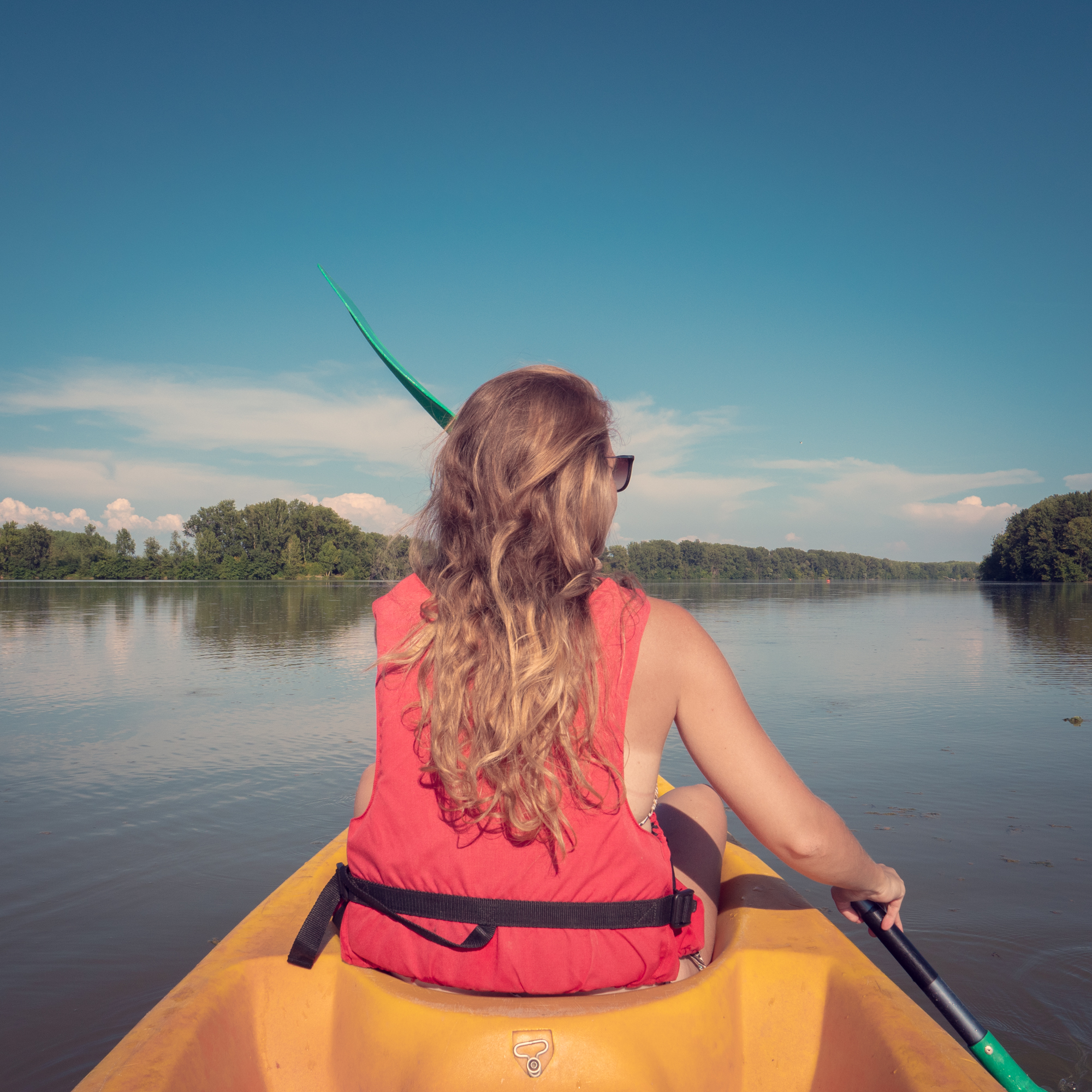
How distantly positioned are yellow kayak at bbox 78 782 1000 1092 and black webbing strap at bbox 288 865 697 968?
0.12 m

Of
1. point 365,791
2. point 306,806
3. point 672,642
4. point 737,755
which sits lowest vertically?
point 306,806

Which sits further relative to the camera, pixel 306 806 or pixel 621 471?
pixel 306 806

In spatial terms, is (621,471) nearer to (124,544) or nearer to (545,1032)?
(545,1032)

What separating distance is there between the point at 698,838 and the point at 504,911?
0.87 meters

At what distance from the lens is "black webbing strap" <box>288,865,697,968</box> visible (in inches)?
55.9

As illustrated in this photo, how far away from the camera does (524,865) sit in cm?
143

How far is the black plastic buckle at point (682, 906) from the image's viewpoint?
1.57 m

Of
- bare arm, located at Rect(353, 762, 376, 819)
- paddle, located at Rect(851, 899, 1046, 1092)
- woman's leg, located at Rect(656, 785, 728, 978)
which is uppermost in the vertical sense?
bare arm, located at Rect(353, 762, 376, 819)

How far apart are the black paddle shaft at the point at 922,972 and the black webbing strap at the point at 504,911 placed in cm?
65

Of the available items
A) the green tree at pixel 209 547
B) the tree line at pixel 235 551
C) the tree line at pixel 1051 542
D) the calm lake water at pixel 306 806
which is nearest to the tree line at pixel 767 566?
the tree line at pixel 235 551

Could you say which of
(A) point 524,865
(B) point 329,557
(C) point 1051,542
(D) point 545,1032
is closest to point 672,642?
(A) point 524,865

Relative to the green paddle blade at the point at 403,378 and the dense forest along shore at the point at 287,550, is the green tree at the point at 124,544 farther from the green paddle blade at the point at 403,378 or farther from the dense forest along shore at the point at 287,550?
the green paddle blade at the point at 403,378

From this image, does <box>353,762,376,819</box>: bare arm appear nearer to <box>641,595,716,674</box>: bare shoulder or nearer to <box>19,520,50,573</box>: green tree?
<box>641,595,716,674</box>: bare shoulder

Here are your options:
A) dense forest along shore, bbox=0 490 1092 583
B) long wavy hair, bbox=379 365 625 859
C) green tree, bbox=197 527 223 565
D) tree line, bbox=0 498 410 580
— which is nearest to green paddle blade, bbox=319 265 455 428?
long wavy hair, bbox=379 365 625 859
